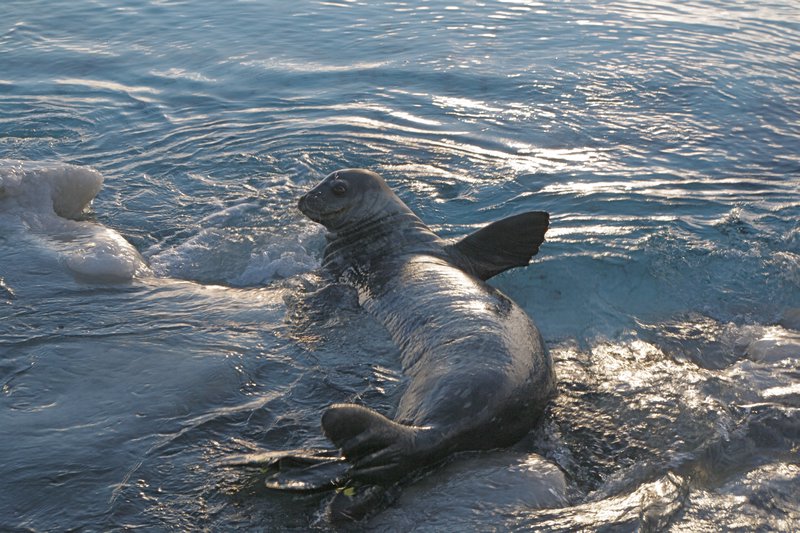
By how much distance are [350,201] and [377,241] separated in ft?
1.69

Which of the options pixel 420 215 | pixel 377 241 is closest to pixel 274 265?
pixel 377 241

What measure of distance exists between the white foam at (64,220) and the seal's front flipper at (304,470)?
120 inches

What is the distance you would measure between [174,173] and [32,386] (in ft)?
14.3

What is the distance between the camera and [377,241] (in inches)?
260

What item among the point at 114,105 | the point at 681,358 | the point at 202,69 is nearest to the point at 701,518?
the point at 681,358

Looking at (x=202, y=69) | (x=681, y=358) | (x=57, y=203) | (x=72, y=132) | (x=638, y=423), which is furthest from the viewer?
(x=202, y=69)

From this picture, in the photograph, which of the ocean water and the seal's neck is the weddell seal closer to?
the seal's neck

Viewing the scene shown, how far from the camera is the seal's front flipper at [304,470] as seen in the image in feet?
12.3

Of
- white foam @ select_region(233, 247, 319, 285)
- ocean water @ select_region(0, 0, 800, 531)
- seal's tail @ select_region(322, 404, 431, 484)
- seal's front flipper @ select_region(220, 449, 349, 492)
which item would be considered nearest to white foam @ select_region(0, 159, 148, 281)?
ocean water @ select_region(0, 0, 800, 531)

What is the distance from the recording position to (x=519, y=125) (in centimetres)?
1009

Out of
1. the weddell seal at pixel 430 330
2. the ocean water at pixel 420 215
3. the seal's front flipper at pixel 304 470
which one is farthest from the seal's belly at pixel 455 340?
the seal's front flipper at pixel 304 470

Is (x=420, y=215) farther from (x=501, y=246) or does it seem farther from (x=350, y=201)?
(x=501, y=246)

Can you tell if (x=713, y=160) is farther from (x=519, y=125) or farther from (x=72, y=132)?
(x=72, y=132)

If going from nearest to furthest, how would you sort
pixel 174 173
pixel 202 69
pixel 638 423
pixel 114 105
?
pixel 638 423, pixel 174 173, pixel 114 105, pixel 202 69
